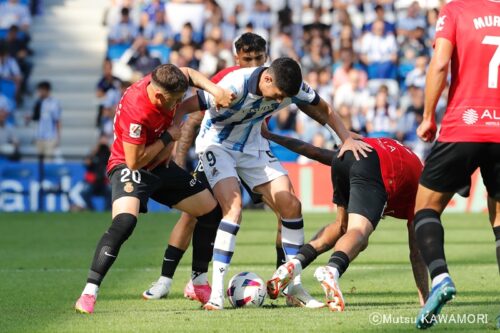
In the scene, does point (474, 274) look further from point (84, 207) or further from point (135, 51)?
point (135, 51)

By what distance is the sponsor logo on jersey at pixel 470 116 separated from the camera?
23.2ft

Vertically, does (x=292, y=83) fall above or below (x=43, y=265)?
above

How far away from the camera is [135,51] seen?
24844 millimetres

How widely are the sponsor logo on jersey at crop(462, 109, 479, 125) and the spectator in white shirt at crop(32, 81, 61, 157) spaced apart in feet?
57.5

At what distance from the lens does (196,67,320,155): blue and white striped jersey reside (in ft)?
28.7

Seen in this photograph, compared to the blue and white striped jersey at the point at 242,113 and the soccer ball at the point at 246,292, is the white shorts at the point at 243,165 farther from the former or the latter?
the soccer ball at the point at 246,292

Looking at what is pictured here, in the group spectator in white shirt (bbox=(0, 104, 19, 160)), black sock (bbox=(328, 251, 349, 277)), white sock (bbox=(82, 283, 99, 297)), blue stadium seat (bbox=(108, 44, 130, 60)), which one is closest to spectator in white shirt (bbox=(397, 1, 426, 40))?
blue stadium seat (bbox=(108, 44, 130, 60))

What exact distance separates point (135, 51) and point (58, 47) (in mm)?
4182

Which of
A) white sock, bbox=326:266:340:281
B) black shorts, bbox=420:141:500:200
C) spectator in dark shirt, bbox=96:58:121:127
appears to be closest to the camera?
black shorts, bbox=420:141:500:200

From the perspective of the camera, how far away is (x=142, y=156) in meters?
8.47

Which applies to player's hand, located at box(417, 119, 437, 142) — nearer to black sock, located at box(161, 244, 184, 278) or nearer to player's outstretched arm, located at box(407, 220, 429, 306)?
player's outstretched arm, located at box(407, 220, 429, 306)

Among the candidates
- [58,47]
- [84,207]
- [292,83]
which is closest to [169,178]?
[292,83]

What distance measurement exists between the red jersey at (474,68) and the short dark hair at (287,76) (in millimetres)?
1504

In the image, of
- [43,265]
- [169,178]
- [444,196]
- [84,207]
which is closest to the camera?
[444,196]
